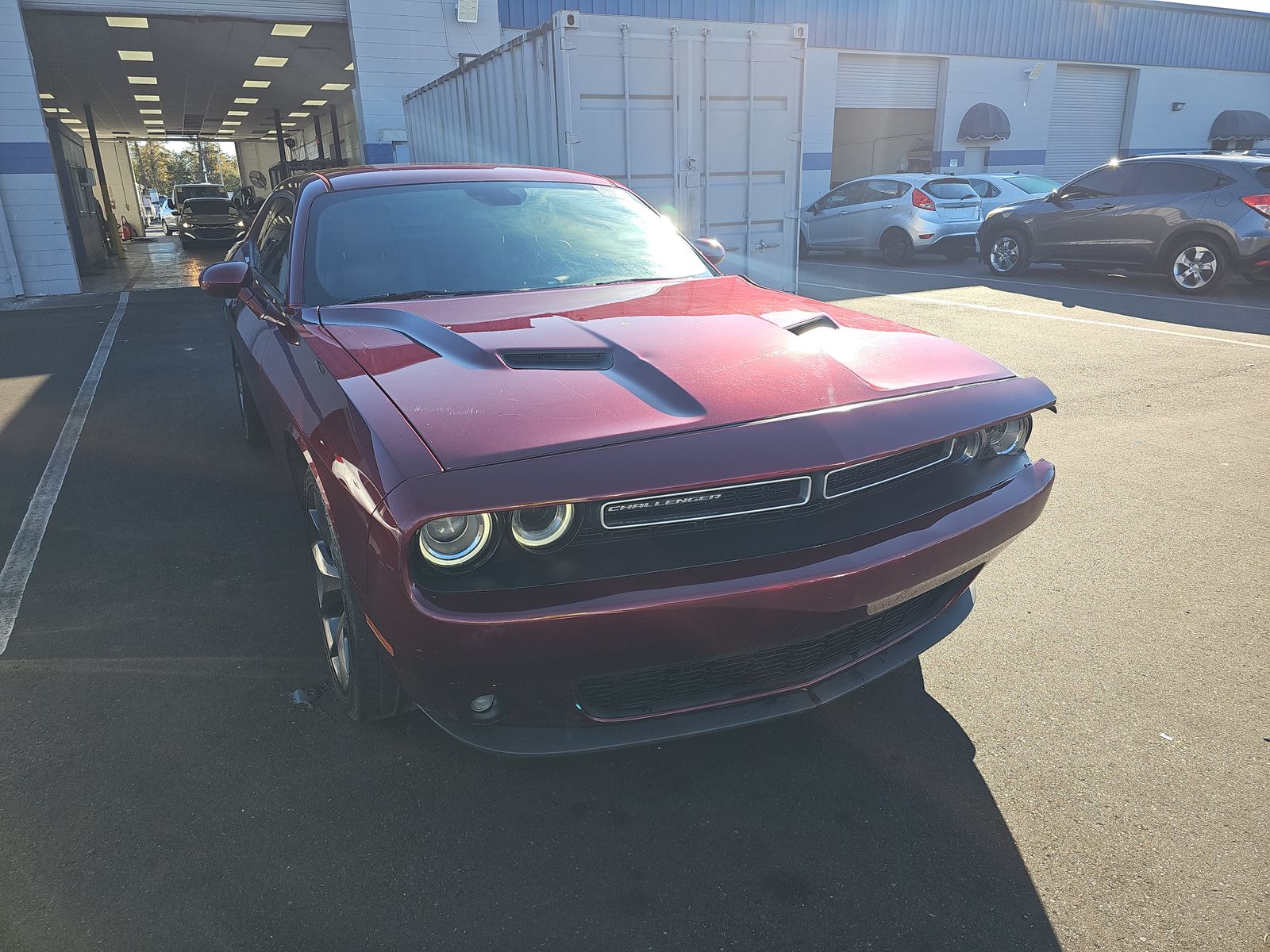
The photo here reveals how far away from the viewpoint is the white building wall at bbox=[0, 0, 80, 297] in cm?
1193

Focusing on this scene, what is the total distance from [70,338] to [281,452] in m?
7.72

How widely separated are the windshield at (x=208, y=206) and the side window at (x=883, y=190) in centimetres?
1738

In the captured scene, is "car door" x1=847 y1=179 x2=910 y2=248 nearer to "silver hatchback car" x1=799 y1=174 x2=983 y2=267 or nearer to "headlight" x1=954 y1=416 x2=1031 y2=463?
"silver hatchback car" x1=799 y1=174 x2=983 y2=267

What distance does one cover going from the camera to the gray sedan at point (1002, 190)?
14336 millimetres

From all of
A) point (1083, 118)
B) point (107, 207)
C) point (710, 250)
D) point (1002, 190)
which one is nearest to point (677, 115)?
point (710, 250)

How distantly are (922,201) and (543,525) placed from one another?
13.7 meters

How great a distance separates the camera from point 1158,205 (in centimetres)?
1020

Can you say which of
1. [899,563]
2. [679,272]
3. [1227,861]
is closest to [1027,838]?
[1227,861]

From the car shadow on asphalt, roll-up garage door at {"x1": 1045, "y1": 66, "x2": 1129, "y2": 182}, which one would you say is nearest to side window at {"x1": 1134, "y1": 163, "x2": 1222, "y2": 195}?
the car shadow on asphalt

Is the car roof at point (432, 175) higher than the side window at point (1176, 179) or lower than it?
higher

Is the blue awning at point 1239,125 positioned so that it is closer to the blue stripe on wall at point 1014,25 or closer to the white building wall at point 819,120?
the blue stripe on wall at point 1014,25

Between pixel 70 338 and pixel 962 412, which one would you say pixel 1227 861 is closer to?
pixel 962 412

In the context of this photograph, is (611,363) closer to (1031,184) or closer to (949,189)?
(949,189)

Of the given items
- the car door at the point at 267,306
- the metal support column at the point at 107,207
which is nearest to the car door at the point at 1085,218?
the car door at the point at 267,306
